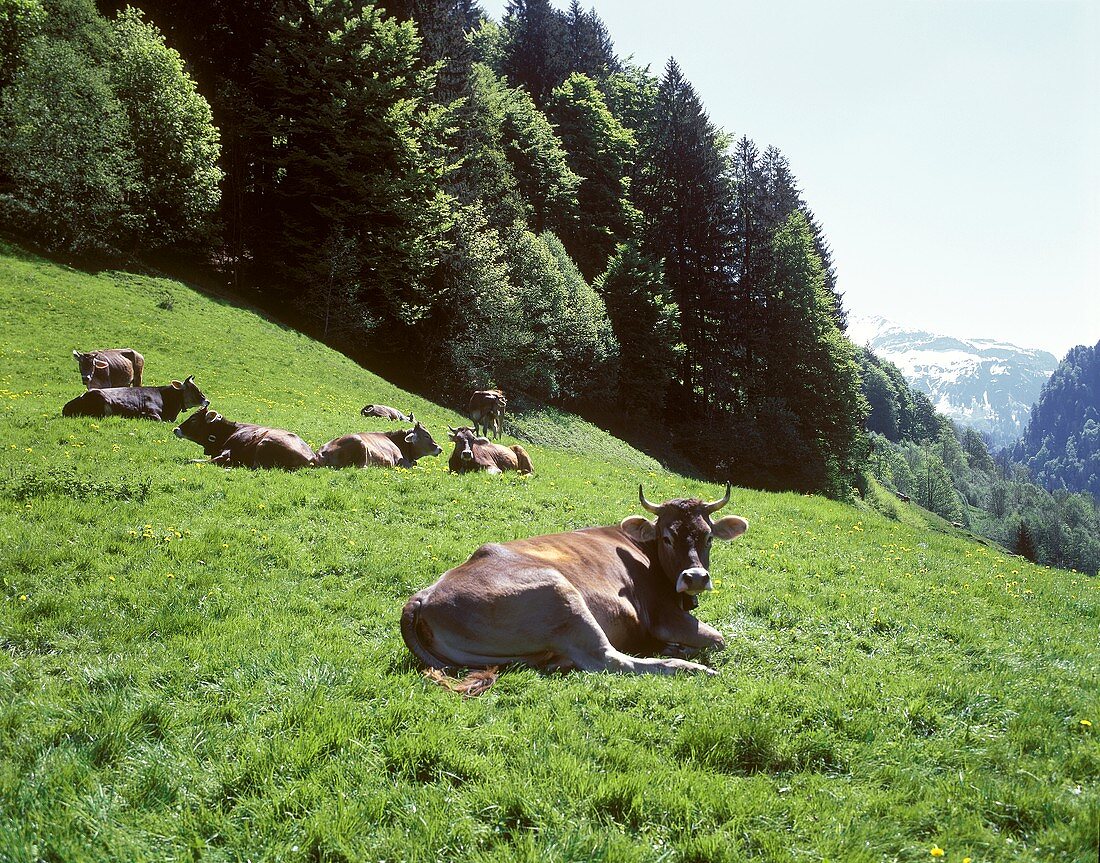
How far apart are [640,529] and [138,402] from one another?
14.8 meters

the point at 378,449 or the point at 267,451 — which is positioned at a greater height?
the point at 378,449

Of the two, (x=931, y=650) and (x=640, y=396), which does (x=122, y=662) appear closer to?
(x=931, y=650)

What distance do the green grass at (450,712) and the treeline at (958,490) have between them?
81.9 metres

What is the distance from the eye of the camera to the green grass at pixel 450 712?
3.41 metres

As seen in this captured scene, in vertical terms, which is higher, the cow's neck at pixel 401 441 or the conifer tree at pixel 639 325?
the conifer tree at pixel 639 325

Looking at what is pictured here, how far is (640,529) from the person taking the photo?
25.0ft

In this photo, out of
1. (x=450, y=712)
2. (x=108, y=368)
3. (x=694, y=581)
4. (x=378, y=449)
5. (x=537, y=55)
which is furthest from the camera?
(x=537, y=55)

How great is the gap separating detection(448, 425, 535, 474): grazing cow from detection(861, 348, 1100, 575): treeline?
246 feet

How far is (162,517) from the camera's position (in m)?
9.34

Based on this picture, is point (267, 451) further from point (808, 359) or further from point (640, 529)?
point (808, 359)

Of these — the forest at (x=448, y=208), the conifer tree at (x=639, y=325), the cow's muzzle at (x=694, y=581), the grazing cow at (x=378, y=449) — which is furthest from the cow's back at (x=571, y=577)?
the conifer tree at (x=639, y=325)

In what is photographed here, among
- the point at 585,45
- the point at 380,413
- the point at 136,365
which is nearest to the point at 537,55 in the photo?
the point at 585,45

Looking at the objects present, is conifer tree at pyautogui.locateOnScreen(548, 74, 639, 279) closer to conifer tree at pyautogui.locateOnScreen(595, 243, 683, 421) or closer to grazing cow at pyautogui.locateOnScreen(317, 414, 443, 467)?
conifer tree at pyautogui.locateOnScreen(595, 243, 683, 421)

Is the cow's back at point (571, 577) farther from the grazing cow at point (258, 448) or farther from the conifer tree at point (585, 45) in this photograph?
the conifer tree at point (585, 45)
